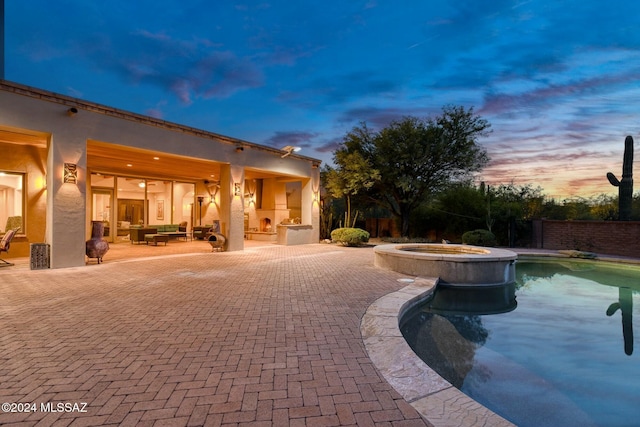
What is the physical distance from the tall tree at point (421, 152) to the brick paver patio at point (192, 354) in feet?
35.9

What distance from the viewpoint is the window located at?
1024 cm

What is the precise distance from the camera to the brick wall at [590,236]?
498 inches

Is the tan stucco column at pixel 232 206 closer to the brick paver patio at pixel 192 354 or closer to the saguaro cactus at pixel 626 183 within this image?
the brick paver patio at pixel 192 354

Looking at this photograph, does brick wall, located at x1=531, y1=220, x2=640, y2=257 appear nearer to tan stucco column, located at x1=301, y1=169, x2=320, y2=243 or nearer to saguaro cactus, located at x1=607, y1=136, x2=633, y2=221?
saguaro cactus, located at x1=607, y1=136, x2=633, y2=221

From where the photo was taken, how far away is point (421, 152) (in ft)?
51.8

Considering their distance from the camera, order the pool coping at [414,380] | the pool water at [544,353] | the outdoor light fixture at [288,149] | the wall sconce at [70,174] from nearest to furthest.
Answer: the pool coping at [414,380]
the pool water at [544,353]
the wall sconce at [70,174]
the outdoor light fixture at [288,149]

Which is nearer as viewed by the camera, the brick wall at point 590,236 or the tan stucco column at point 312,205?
the brick wall at point 590,236

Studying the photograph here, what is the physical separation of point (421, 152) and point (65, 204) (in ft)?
45.7

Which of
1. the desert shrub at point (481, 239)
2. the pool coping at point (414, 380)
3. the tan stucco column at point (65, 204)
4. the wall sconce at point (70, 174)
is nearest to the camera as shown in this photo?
the pool coping at point (414, 380)

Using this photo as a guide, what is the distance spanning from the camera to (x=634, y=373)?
12.4ft

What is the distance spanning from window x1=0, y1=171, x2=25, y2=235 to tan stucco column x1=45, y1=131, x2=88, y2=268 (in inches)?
124

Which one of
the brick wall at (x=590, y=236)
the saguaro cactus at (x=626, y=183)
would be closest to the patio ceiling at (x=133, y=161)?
the brick wall at (x=590, y=236)

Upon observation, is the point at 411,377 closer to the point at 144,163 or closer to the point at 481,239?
the point at 481,239

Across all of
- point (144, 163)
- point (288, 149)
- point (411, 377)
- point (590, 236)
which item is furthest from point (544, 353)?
point (144, 163)
